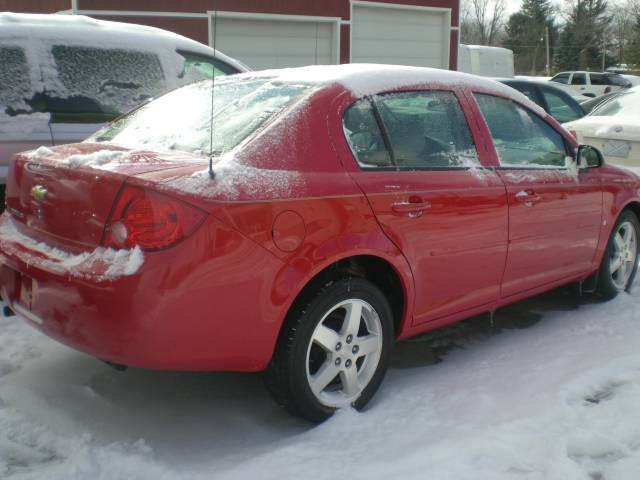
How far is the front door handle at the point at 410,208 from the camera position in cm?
334

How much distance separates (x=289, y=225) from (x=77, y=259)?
85 cm

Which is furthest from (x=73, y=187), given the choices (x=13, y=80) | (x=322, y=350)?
(x=13, y=80)

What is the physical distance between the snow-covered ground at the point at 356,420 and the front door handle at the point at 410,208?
877mm

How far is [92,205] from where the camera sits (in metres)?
2.90

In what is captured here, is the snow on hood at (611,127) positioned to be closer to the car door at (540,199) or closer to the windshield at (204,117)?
the car door at (540,199)

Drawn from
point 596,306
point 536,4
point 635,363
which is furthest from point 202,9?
point 536,4

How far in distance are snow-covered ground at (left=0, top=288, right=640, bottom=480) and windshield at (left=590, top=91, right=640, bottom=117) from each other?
5198mm

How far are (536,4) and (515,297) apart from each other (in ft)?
223

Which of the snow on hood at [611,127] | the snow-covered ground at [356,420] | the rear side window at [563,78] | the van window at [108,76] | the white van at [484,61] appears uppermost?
the white van at [484,61]

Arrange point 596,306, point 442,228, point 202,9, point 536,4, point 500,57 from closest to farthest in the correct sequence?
point 442,228 → point 596,306 → point 202,9 → point 500,57 → point 536,4

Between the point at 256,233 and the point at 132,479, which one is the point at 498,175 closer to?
the point at 256,233

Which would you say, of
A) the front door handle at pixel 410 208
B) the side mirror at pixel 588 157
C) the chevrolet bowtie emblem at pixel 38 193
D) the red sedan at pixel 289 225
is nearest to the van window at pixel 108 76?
the red sedan at pixel 289 225

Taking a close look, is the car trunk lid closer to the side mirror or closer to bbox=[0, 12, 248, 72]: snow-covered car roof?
bbox=[0, 12, 248, 72]: snow-covered car roof

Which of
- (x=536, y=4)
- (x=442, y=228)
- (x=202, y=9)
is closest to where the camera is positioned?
(x=442, y=228)
